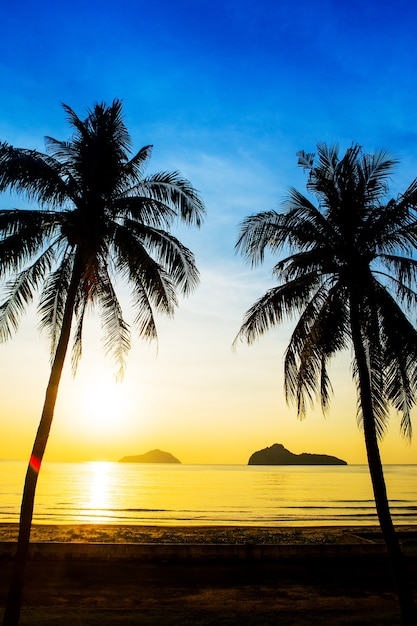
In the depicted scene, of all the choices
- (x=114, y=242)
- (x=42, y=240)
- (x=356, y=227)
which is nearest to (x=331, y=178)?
(x=356, y=227)

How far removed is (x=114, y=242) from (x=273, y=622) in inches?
362

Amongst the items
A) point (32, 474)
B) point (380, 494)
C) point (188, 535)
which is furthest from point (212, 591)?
point (188, 535)

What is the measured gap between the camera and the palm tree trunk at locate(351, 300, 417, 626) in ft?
31.8

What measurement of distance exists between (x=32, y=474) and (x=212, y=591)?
6810mm

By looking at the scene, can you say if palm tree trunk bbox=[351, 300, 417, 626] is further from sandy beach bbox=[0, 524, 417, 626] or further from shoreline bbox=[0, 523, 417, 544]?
shoreline bbox=[0, 523, 417, 544]

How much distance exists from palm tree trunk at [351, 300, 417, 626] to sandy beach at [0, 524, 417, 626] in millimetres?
1534

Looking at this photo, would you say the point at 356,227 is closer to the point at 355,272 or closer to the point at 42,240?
the point at 355,272

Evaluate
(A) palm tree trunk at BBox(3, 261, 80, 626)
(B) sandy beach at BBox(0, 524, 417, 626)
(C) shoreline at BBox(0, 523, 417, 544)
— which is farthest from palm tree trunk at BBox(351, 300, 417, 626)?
(C) shoreline at BBox(0, 523, 417, 544)

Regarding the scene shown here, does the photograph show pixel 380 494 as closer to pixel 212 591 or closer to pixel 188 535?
pixel 212 591

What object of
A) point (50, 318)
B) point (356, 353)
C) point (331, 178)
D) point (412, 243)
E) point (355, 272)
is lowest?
point (356, 353)

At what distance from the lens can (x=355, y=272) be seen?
1166 cm

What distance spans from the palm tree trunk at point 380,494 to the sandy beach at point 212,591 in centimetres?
153

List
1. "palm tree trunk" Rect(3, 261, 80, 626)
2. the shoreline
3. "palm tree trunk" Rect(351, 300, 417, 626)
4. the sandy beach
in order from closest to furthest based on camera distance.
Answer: "palm tree trunk" Rect(3, 261, 80, 626) → "palm tree trunk" Rect(351, 300, 417, 626) → the sandy beach → the shoreline

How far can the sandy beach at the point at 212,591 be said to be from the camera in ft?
37.0
